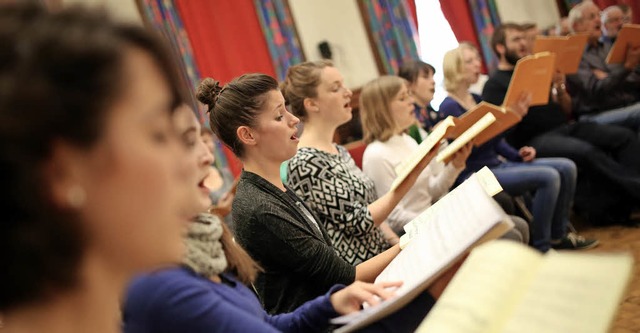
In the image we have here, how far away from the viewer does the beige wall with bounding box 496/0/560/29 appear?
595cm

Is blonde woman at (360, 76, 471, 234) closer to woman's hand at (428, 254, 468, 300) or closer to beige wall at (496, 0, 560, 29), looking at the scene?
woman's hand at (428, 254, 468, 300)

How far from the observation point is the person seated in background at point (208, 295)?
0.89 metres

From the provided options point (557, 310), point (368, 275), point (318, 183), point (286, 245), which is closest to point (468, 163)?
point (318, 183)

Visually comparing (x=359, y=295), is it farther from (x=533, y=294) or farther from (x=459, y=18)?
(x=459, y=18)

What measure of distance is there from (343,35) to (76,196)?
5162 millimetres

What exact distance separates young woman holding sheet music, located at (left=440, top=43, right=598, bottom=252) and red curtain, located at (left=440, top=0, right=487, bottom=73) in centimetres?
249

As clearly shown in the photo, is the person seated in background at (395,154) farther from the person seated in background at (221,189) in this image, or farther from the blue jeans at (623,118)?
the blue jeans at (623,118)

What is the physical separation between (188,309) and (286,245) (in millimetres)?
566

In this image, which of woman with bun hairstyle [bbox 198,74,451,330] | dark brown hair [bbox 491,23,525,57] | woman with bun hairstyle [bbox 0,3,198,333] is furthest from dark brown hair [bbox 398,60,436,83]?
woman with bun hairstyle [bbox 0,3,198,333]

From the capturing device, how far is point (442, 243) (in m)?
1.04

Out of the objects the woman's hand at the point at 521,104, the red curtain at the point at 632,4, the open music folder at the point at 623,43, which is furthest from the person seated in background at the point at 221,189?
the red curtain at the point at 632,4

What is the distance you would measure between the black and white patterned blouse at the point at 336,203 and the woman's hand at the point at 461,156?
575 mm

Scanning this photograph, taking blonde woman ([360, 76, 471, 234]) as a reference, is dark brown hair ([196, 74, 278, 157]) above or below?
above

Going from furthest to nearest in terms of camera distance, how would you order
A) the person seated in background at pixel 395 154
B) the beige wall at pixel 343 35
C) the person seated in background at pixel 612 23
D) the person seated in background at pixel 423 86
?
the beige wall at pixel 343 35
the person seated in background at pixel 612 23
the person seated in background at pixel 423 86
the person seated in background at pixel 395 154
